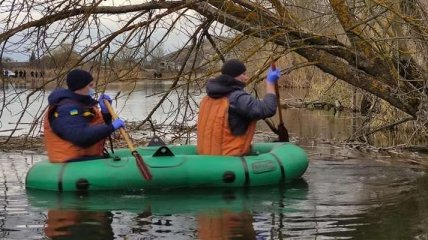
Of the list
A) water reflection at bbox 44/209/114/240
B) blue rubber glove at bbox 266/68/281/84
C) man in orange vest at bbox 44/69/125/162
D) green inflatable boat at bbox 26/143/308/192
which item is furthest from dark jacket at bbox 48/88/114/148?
blue rubber glove at bbox 266/68/281/84

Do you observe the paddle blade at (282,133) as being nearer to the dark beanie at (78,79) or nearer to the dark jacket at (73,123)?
the dark jacket at (73,123)

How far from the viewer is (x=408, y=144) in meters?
11.5

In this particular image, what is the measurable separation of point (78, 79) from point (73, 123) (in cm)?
48

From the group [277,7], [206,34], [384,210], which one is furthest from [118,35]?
[384,210]

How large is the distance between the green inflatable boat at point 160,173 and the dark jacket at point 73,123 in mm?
275

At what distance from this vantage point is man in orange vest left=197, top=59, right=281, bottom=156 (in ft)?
25.9

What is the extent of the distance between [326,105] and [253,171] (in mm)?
14578

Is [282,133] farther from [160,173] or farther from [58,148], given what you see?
[58,148]

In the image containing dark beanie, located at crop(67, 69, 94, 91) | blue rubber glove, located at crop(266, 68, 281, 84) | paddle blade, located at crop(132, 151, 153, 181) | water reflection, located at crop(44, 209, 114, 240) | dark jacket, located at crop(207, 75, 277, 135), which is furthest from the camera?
blue rubber glove, located at crop(266, 68, 281, 84)

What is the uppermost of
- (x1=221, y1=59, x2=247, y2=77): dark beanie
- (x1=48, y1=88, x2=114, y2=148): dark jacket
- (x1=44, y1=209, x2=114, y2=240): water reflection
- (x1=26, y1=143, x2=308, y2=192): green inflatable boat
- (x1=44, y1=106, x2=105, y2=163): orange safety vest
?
(x1=221, y1=59, x2=247, y2=77): dark beanie

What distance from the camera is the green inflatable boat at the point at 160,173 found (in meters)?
7.46

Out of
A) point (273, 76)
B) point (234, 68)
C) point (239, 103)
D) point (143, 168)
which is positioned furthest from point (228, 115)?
point (143, 168)

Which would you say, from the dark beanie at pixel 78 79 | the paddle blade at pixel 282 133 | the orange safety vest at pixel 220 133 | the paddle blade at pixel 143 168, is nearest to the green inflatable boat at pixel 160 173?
the paddle blade at pixel 143 168

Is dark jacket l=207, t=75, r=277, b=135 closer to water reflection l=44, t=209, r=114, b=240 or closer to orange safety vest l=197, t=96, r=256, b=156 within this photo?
orange safety vest l=197, t=96, r=256, b=156
